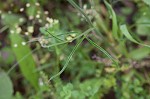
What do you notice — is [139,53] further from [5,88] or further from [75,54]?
[5,88]

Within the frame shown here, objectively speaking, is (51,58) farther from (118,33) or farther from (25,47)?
(118,33)

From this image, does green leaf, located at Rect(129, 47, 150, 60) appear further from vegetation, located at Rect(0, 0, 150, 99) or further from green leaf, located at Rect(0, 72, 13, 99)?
A: green leaf, located at Rect(0, 72, 13, 99)

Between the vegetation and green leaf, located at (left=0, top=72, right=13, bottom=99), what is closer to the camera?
the vegetation

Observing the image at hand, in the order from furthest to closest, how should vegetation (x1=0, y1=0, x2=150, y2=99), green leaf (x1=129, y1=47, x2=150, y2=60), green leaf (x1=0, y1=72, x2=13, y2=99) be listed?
green leaf (x1=129, y1=47, x2=150, y2=60), green leaf (x1=0, y1=72, x2=13, y2=99), vegetation (x1=0, y1=0, x2=150, y2=99)

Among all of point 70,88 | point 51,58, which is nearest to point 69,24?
point 51,58

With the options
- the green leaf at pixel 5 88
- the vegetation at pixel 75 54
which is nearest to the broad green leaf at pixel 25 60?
the vegetation at pixel 75 54

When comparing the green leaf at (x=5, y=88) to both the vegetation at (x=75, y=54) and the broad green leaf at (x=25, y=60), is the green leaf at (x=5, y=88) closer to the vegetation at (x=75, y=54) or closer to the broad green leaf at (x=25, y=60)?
the vegetation at (x=75, y=54)

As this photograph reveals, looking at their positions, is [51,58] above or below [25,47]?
below

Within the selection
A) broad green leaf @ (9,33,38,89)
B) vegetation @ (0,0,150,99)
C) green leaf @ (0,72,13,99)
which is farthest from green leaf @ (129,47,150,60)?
green leaf @ (0,72,13,99)
